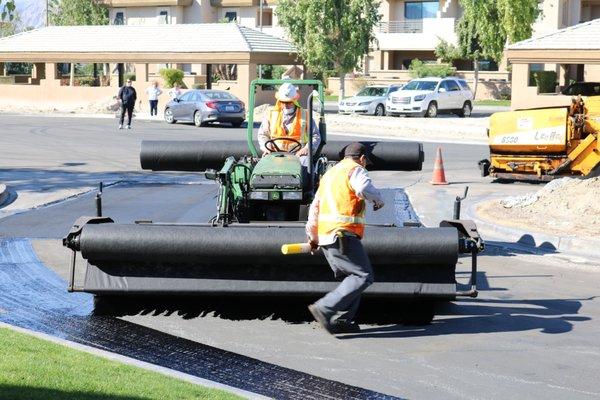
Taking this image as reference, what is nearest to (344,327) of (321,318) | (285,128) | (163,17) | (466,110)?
(321,318)

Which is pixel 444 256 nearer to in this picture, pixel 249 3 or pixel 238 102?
pixel 238 102

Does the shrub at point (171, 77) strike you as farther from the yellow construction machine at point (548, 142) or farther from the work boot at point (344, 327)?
the work boot at point (344, 327)

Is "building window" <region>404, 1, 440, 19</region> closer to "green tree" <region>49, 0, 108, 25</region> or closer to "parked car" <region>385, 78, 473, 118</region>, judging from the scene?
"green tree" <region>49, 0, 108, 25</region>

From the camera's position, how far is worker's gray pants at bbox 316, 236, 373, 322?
29.2 ft

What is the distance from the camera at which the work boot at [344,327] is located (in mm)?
9102

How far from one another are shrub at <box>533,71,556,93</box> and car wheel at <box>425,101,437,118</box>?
494 inches

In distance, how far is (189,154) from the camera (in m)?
14.0

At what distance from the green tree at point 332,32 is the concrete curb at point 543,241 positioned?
118ft

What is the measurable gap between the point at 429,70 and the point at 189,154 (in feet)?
172

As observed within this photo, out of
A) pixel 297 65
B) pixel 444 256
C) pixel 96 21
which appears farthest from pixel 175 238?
pixel 96 21

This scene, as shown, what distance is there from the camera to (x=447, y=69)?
65.2 metres

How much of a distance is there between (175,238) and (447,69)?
57288mm

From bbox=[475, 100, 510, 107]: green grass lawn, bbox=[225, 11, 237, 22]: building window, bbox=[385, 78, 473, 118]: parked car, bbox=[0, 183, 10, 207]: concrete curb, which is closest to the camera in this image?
bbox=[0, 183, 10, 207]: concrete curb

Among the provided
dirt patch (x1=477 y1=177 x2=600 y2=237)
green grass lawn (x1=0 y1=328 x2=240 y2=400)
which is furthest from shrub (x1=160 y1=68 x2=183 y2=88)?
green grass lawn (x1=0 y1=328 x2=240 y2=400)
